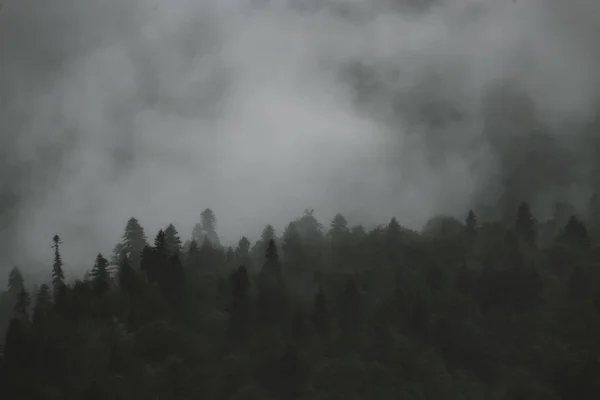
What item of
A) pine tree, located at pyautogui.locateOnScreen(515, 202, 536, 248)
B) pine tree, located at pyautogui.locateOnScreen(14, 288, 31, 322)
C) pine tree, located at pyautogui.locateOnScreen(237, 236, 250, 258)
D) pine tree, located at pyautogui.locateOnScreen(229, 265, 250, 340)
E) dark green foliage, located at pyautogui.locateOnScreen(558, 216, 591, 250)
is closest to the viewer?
pine tree, located at pyautogui.locateOnScreen(229, 265, 250, 340)

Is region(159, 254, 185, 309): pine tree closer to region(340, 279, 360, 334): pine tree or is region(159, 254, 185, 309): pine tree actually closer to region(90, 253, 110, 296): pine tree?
region(90, 253, 110, 296): pine tree

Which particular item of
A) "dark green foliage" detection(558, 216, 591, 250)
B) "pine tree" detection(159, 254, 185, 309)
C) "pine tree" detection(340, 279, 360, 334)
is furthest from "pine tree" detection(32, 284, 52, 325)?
"dark green foliage" detection(558, 216, 591, 250)

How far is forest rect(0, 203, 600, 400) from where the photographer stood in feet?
361

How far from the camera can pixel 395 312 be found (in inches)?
5202

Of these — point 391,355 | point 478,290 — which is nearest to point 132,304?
point 391,355

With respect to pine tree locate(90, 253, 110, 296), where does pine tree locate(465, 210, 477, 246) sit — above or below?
above

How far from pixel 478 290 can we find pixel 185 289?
182ft

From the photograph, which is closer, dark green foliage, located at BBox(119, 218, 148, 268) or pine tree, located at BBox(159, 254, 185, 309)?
pine tree, located at BBox(159, 254, 185, 309)

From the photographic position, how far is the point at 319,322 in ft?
414

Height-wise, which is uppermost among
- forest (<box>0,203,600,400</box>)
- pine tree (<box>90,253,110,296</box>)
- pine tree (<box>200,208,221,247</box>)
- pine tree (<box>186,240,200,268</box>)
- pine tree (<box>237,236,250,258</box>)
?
pine tree (<box>200,208,221,247</box>)

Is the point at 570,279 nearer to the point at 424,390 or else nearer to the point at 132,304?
the point at 424,390

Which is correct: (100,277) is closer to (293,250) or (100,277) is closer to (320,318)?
(320,318)

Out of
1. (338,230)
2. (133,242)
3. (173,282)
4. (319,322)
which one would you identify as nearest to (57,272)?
(133,242)

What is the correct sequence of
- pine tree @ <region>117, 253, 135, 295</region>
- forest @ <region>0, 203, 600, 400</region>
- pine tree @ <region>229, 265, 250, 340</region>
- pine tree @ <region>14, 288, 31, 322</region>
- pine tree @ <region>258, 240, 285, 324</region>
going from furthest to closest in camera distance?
pine tree @ <region>14, 288, 31, 322</region> → pine tree @ <region>258, 240, 285, 324</region> → pine tree @ <region>117, 253, 135, 295</region> → pine tree @ <region>229, 265, 250, 340</region> → forest @ <region>0, 203, 600, 400</region>
